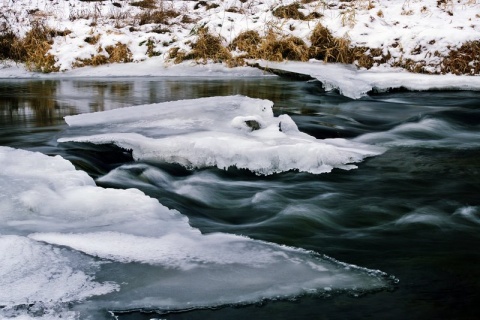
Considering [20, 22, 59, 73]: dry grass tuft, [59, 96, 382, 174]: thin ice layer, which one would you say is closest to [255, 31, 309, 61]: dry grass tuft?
[20, 22, 59, 73]: dry grass tuft

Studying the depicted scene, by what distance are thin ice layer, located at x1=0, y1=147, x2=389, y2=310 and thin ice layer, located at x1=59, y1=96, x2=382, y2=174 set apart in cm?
120

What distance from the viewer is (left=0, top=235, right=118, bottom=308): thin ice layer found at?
184cm

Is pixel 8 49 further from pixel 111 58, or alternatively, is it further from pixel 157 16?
pixel 157 16

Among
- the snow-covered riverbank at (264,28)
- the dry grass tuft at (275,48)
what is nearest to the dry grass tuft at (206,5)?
the snow-covered riverbank at (264,28)

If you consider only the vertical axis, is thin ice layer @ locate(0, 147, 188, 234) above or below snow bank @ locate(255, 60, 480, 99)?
below

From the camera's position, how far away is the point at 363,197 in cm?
347

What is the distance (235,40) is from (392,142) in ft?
19.0

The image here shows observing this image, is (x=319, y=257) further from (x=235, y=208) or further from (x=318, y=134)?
(x=318, y=134)

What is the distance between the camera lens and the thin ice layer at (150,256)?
1946 mm

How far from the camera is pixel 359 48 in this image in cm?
903

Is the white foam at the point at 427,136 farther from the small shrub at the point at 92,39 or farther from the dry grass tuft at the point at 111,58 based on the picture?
the small shrub at the point at 92,39

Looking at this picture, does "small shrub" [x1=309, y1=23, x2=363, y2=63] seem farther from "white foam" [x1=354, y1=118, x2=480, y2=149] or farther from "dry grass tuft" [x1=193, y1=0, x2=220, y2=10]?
"dry grass tuft" [x1=193, y1=0, x2=220, y2=10]

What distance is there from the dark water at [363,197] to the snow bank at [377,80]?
15.2 inches

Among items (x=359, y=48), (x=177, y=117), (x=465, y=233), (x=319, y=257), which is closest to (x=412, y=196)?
(x=465, y=233)
